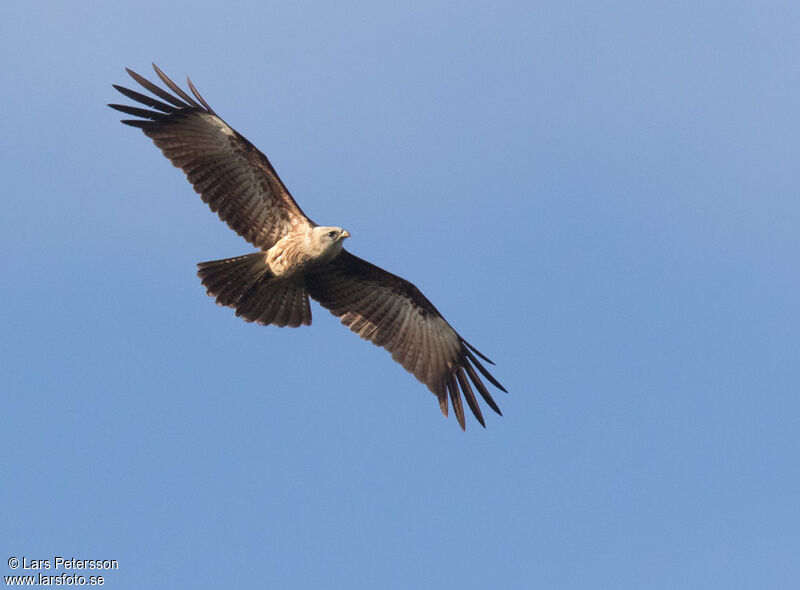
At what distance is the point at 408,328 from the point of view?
45.5 feet

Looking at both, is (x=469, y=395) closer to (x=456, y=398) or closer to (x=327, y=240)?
(x=456, y=398)

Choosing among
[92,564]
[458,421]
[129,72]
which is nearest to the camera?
[92,564]

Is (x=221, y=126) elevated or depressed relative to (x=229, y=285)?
elevated

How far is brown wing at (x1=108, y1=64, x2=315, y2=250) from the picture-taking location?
40.6 feet

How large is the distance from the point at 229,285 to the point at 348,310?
181 centimetres

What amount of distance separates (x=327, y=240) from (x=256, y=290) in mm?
1253

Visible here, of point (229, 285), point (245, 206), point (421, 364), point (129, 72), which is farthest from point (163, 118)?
point (421, 364)

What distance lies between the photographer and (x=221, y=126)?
12383mm

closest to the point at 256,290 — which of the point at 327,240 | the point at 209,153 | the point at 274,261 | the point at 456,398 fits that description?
the point at 274,261

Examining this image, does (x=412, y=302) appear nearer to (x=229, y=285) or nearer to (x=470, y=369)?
(x=470, y=369)

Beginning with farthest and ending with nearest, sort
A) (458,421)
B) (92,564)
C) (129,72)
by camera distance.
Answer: (458,421) → (129,72) → (92,564)

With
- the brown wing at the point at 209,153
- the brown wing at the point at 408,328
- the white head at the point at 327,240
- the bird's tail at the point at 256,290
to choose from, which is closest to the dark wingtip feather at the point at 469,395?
the brown wing at the point at 408,328

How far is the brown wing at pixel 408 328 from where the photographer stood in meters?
13.5

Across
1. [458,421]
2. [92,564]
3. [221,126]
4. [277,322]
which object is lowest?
[92,564]
